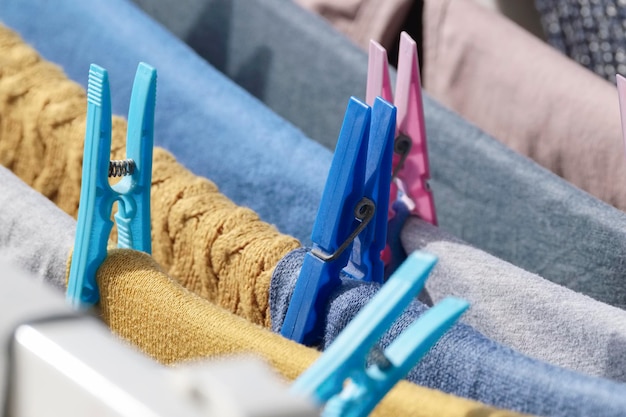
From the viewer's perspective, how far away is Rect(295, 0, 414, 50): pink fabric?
78 cm

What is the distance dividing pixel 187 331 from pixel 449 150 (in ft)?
1.05

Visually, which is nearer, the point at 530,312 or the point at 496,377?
the point at 496,377

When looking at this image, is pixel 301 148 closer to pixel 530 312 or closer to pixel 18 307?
pixel 530 312

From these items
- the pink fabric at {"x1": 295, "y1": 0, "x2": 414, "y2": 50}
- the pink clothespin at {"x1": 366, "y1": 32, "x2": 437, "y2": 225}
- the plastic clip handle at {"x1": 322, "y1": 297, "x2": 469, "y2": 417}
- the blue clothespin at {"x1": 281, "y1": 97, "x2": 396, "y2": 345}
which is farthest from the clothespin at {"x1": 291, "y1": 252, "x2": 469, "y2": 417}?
the pink fabric at {"x1": 295, "y1": 0, "x2": 414, "y2": 50}

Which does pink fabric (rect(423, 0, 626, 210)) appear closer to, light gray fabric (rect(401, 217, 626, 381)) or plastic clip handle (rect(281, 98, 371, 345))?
light gray fabric (rect(401, 217, 626, 381))

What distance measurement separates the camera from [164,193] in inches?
20.7

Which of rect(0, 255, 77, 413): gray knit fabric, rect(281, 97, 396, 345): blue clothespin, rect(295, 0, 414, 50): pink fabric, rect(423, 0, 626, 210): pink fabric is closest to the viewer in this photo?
rect(0, 255, 77, 413): gray knit fabric

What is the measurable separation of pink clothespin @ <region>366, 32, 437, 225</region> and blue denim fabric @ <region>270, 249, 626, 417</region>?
6.1 inches

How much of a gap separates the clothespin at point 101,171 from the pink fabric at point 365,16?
0.36 m

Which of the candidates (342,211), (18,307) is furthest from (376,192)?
(18,307)

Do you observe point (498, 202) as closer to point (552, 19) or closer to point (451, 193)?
point (451, 193)

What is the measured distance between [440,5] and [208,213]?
34 centimetres

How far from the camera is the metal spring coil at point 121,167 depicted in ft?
1.51

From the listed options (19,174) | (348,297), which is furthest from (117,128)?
(348,297)
